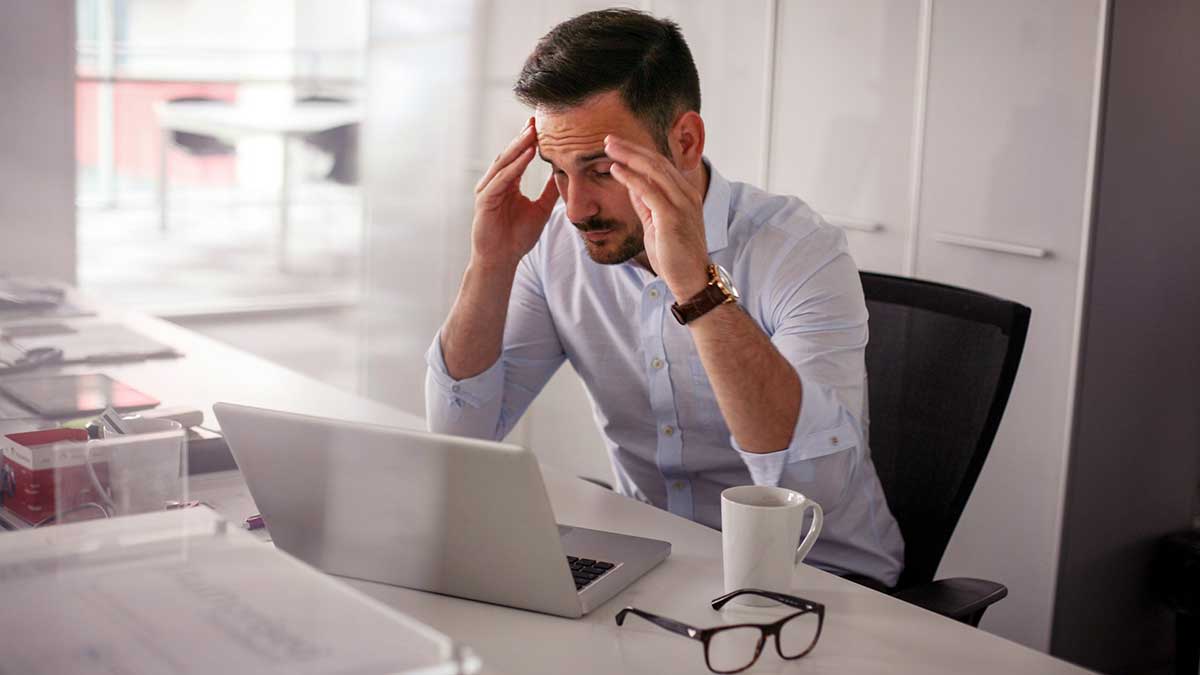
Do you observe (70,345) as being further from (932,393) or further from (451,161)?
(451,161)

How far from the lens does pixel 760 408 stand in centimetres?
136

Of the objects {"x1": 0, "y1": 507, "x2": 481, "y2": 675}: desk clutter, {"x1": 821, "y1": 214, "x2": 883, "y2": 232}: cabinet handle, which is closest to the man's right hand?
{"x1": 0, "y1": 507, "x2": 481, "y2": 675}: desk clutter

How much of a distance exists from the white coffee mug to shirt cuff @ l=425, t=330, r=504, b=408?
0.60 metres

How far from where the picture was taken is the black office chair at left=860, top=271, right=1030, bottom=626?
1.48 m

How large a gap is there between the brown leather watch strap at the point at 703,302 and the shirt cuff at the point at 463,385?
0.34 metres

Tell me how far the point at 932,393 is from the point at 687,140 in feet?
1.43

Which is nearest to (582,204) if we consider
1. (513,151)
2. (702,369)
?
(513,151)

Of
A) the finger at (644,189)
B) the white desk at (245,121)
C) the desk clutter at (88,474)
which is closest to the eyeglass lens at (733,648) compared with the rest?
the desk clutter at (88,474)

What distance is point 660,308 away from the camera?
1.63m

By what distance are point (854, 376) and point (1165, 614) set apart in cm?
139

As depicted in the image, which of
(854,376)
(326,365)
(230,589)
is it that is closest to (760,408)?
(854,376)

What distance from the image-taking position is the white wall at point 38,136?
371 cm

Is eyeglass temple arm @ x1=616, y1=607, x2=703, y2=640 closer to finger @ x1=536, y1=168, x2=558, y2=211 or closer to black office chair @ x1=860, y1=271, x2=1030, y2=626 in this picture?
black office chair @ x1=860, y1=271, x2=1030, y2=626

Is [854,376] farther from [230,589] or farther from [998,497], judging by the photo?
[998,497]
